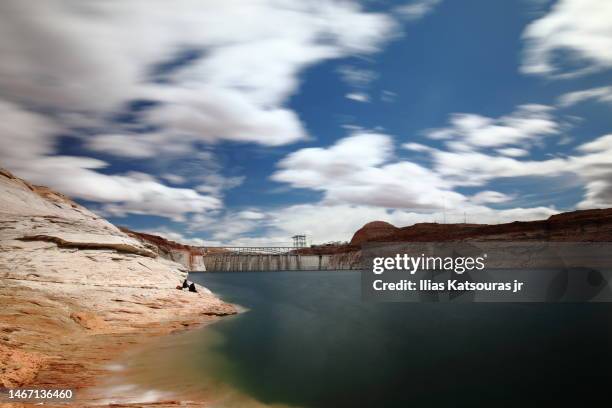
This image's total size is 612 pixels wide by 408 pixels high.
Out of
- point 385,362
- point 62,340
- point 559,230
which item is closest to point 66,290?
point 62,340

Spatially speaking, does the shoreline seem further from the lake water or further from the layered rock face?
the lake water

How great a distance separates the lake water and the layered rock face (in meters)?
3.42

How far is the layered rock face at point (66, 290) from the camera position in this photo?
55.6 feet

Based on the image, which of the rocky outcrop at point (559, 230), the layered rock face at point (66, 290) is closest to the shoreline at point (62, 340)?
the layered rock face at point (66, 290)

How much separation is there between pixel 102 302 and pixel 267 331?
11676 mm

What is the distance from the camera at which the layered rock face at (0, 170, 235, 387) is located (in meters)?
16.9

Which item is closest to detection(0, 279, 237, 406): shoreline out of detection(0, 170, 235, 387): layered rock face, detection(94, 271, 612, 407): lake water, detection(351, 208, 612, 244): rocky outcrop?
detection(0, 170, 235, 387): layered rock face

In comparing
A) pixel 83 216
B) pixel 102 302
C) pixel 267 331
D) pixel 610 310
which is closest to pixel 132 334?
pixel 102 302

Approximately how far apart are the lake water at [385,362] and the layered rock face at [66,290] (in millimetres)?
3424

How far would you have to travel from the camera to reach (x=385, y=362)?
2020 centimetres

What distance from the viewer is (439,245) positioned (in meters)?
163

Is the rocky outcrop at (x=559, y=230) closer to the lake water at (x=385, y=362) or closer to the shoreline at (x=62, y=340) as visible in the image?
the lake water at (x=385, y=362)

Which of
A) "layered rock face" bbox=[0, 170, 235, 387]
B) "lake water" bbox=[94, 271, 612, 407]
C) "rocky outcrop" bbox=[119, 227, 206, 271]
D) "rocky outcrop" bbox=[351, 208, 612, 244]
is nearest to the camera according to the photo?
"lake water" bbox=[94, 271, 612, 407]

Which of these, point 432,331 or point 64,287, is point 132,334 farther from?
point 432,331
